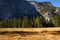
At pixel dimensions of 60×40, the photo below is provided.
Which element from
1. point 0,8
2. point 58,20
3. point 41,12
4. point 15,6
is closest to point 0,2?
point 0,8

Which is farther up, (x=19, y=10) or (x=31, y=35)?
(x=31, y=35)

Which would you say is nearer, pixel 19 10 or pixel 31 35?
pixel 31 35

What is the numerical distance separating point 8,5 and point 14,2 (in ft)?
31.2

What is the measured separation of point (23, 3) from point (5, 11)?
30.5 metres

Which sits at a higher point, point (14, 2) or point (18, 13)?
point (14, 2)

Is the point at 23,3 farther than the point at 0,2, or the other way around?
the point at 23,3

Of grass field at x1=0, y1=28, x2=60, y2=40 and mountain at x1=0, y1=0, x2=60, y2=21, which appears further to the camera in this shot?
mountain at x1=0, y1=0, x2=60, y2=21

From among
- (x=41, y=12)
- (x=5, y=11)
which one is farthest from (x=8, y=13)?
(x=41, y=12)

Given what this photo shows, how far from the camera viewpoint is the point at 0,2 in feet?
567

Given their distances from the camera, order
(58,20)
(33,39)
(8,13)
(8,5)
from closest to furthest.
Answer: (33,39)
(58,20)
(8,13)
(8,5)

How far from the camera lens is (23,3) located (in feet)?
632

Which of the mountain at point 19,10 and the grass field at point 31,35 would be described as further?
the mountain at point 19,10

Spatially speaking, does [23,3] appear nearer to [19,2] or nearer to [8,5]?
[19,2]

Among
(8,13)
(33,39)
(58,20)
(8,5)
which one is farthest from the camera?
(8,5)
